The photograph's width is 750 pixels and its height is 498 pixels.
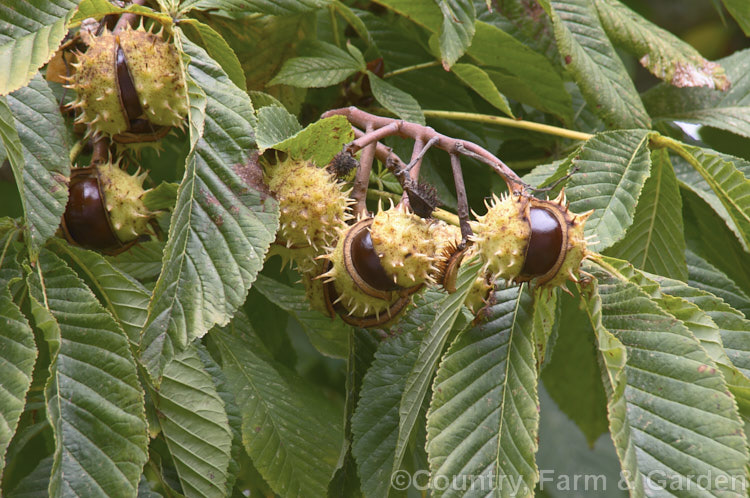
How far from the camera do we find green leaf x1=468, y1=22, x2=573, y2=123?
1.90 metres

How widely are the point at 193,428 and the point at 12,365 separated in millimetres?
346

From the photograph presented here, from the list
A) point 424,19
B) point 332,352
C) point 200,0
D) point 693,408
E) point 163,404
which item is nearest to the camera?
point 693,408

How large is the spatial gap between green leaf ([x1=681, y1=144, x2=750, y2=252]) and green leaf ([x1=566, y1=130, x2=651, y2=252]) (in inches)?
4.2

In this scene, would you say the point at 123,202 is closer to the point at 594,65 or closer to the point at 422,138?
the point at 422,138

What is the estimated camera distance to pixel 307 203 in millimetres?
1271

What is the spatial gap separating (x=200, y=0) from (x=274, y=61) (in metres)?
0.40

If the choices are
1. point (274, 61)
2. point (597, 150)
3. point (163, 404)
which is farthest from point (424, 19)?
point (163, 404)

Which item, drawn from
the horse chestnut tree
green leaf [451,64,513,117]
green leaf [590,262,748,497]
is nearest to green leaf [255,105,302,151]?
the horse chestnut tree

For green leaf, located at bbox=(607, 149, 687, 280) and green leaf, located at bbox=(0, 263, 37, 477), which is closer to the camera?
green leaf, located at bbox=(0, 263, 37, 477)

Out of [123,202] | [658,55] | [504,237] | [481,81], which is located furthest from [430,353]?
[658,55]

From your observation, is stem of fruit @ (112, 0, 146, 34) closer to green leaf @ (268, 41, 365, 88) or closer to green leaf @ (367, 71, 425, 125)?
green leaf @ (268, 41, 365, 88)

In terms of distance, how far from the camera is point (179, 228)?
1.14m

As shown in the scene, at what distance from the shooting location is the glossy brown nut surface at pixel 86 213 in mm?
1349

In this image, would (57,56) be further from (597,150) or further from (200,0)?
(597,150)
